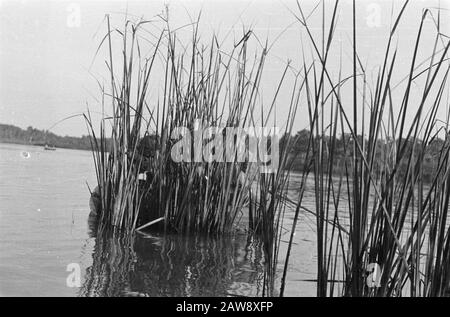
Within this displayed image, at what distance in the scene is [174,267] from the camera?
2332 mm

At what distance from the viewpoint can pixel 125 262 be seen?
2332 mm

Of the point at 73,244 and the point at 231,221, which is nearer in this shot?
the point at 73,244

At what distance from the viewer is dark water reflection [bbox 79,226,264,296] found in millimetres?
1986

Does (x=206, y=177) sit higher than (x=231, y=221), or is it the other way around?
(x=206, y=177)

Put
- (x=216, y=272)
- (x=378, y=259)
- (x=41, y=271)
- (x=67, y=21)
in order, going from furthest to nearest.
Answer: (x=67, y=21)
(x=216, y=272)
(x=41, y=271)
(x=378, y=259)

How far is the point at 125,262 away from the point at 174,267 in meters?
0.21

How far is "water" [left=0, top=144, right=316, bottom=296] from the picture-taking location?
1974 mm

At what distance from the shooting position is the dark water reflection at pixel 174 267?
78.2 inches

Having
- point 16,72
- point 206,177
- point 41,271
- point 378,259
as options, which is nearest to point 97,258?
point 41,271

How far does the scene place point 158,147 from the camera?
305 centimetres

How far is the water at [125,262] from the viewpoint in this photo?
197cm

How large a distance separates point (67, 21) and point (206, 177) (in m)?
1.03

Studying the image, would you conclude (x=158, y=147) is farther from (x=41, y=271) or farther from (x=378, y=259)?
(x=378, y=259)
